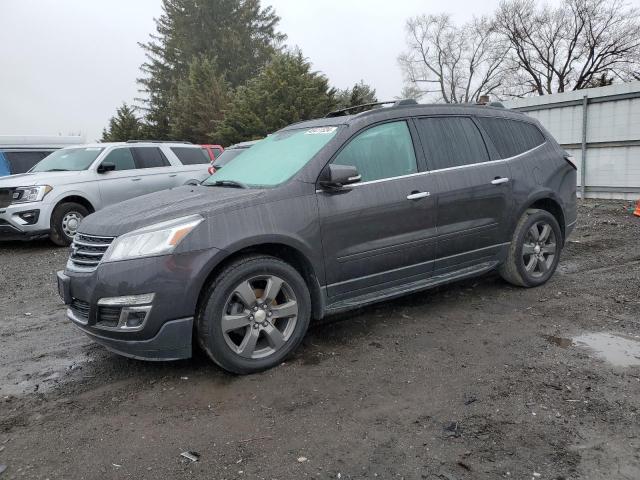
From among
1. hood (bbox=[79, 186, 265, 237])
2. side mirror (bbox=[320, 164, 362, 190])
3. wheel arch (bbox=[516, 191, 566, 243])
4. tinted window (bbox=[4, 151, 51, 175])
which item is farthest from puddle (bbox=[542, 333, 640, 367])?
tinted window (bbox=[4, 151, 51, 175])

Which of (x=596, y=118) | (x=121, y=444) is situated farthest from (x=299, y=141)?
(x=596, y=118)

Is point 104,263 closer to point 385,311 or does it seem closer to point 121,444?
point 121,444

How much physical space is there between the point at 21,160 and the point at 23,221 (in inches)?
150

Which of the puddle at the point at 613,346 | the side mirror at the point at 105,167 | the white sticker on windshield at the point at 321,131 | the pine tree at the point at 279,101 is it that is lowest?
the puddle at the point at 613,346

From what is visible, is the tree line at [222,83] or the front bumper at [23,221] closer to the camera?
the front bumper at [23,221]

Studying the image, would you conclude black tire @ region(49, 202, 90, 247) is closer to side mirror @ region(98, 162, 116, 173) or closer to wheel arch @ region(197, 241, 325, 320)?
side mirror @ region(98, 162, 116, 173)

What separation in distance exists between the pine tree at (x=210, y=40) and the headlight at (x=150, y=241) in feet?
144

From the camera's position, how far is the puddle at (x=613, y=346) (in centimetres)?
353

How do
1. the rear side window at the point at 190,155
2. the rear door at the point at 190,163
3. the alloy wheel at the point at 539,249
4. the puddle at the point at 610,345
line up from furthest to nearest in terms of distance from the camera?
the rear side window at the point at 190,155, the rear door at the point at 190,163, the alloy wheel at the point at 539,249, the puddle at the point at 610,345

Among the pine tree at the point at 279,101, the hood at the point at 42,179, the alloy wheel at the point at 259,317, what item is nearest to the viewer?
the alloy wheel at the point at 259,317

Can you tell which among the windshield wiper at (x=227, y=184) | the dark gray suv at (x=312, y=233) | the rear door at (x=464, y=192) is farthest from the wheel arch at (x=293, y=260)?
the rear door at (x=464, y=192)

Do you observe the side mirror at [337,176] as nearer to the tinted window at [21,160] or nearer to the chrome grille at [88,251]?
the chrome grille at [88,251]

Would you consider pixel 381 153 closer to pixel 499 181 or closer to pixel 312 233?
pixel 312 233

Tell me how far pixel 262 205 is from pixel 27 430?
193cm
